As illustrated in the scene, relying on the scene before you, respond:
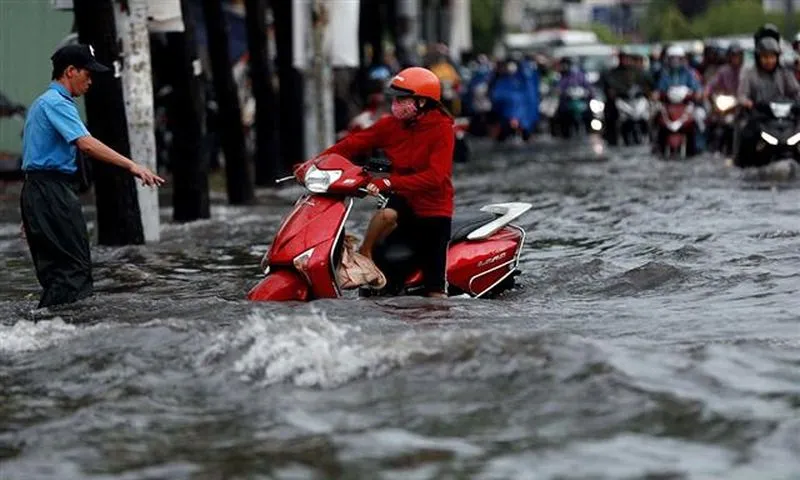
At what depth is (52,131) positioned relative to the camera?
38.9ft

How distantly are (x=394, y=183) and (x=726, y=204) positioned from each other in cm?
803

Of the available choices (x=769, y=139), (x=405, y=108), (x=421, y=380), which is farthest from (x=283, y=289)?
(x=769, y=139)

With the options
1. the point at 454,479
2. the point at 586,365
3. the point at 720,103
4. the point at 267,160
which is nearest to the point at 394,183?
the point at 586,365

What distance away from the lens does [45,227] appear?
39.2 ft

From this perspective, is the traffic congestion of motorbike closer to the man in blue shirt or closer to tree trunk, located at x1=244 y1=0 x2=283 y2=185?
tree trunk, located at x1=244 y1=0 x2=283 y2=185

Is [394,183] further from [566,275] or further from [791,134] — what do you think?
[791,134]

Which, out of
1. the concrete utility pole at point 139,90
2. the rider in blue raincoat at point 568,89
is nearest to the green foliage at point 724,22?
the rider in blue raincoat at point 568,89

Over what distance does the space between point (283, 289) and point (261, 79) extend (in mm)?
13079

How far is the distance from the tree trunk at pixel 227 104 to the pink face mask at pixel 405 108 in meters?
A: 9.73

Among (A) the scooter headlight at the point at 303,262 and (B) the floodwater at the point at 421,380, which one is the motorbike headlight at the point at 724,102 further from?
(A) the scooter headlight at the point at 303,262

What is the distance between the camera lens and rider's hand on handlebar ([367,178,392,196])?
11.7 meters

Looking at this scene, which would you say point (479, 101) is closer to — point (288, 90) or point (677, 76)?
point (677, 76)

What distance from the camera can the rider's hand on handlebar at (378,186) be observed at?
11727mm

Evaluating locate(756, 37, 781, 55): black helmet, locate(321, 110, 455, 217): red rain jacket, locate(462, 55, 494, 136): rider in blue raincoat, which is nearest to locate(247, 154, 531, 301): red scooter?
locate(321, 110, 455, 217): red rain jacket
